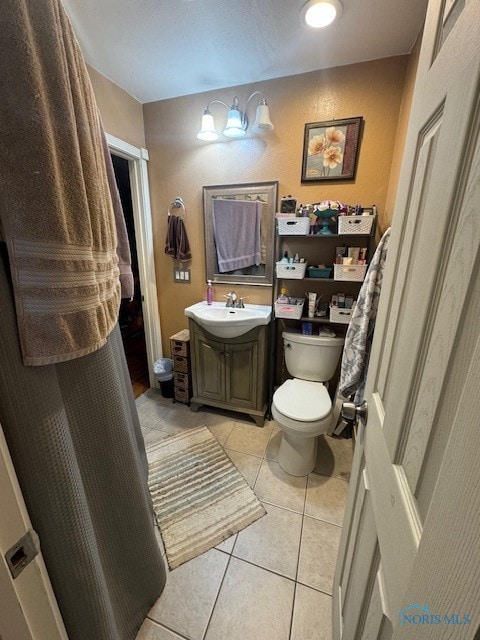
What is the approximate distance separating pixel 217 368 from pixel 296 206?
1.34 meters

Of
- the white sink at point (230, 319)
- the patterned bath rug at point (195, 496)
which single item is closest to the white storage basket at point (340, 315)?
the white sink at point (230, 319)

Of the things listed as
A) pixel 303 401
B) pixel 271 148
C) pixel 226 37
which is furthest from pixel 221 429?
pixel 226 37

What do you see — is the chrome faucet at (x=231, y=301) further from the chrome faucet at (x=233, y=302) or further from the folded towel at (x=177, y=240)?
the folded towel at (x=177, y=240)

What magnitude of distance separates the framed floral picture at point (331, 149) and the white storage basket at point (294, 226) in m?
0.35

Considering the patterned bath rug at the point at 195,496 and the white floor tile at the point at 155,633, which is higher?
the patterned bath rug at the point at 195,496

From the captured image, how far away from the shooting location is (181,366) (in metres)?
2.20

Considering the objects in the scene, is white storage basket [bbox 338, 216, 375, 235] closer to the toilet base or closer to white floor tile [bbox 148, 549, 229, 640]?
the toilet base

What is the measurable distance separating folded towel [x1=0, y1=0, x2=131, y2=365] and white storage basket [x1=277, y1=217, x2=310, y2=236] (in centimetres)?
128

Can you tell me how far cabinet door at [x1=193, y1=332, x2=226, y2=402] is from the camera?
198 cm

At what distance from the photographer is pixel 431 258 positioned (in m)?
0.45

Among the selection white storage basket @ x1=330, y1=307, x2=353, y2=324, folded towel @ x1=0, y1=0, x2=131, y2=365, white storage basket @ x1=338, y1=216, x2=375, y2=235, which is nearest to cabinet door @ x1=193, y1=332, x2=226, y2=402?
white storage basket @ x1=330, y1=307, x2=353, y2=324

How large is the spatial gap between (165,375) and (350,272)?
5.69 feet

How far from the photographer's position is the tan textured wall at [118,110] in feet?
5.47

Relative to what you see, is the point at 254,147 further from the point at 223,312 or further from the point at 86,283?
the point at 86,283
